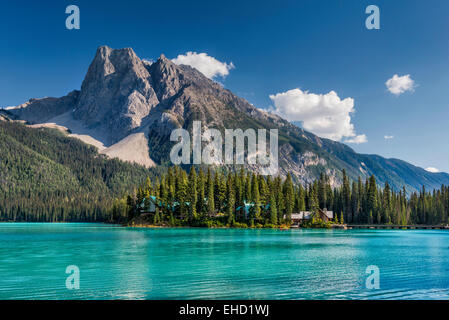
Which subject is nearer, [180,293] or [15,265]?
[180,293]

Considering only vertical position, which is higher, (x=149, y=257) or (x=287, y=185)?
(x=287, y=185)

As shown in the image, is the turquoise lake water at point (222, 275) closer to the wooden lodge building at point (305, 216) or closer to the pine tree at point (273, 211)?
the pine tree at point (273, 211)

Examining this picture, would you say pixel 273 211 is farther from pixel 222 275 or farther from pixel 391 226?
pixel 222 275

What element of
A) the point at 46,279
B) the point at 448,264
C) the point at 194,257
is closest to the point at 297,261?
the point at 194,257

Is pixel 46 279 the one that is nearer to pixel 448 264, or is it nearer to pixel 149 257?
pixel 149 257

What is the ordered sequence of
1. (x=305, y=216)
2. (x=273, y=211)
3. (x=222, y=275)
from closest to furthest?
1. (x=222, y=275)
2. (x=273, y=211)
3. (x=305, y=216)

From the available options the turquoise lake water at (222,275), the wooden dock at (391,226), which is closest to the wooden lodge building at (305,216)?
the wooden dock at (391,226)

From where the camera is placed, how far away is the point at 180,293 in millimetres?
26562

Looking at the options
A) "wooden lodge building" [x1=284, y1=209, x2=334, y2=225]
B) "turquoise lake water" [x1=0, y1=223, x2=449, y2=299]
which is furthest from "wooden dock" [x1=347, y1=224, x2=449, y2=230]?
"turquoise lake water" [x1=0, y1=223, x2=449, y2=299]

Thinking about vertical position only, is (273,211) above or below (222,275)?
above

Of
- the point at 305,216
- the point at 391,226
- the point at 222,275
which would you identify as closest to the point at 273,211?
the point at 305,216

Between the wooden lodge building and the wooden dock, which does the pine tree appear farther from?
the wooden dock

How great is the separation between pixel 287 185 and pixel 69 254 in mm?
103565

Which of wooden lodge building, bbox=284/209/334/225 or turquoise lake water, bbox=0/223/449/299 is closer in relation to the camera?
turquoise lake water, bbox=0/223/449/299
